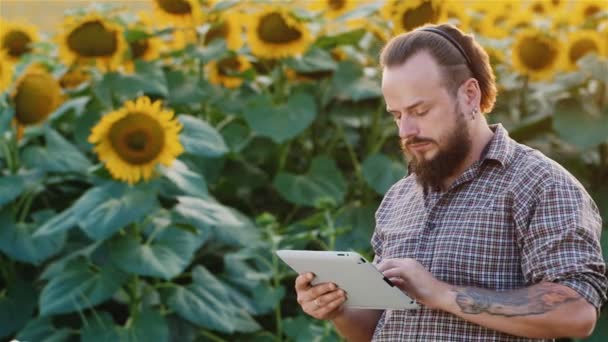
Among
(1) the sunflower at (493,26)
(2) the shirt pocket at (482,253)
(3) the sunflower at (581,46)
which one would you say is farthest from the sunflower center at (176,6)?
Result: (2) the shirt pocket at (482,253)

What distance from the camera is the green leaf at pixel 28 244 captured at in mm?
4152

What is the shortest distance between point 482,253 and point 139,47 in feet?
9.52

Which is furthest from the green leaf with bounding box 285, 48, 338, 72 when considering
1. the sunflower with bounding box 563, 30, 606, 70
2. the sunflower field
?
the sunflower with bounding box 563, 30, 606, 70

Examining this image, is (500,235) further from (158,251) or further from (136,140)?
(136,140)

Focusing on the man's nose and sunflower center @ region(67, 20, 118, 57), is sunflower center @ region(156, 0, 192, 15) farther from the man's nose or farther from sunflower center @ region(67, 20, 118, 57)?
the man's nose

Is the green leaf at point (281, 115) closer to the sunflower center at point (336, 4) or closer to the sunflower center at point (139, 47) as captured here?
the sunflower center at point (139, 47)

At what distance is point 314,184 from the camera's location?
4.41 m

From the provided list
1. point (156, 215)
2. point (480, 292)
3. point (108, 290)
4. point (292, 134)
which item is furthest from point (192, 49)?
point (480, 292)

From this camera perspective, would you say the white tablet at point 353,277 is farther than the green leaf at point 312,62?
No

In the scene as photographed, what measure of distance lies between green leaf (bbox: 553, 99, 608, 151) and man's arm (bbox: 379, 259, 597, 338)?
2.00 meters

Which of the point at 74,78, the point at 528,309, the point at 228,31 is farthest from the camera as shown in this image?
the point at 74,78

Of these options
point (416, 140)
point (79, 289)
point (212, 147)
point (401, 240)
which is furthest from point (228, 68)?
point (416, 140)

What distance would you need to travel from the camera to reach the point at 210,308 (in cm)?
394

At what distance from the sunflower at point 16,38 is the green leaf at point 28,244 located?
114 centimetres
